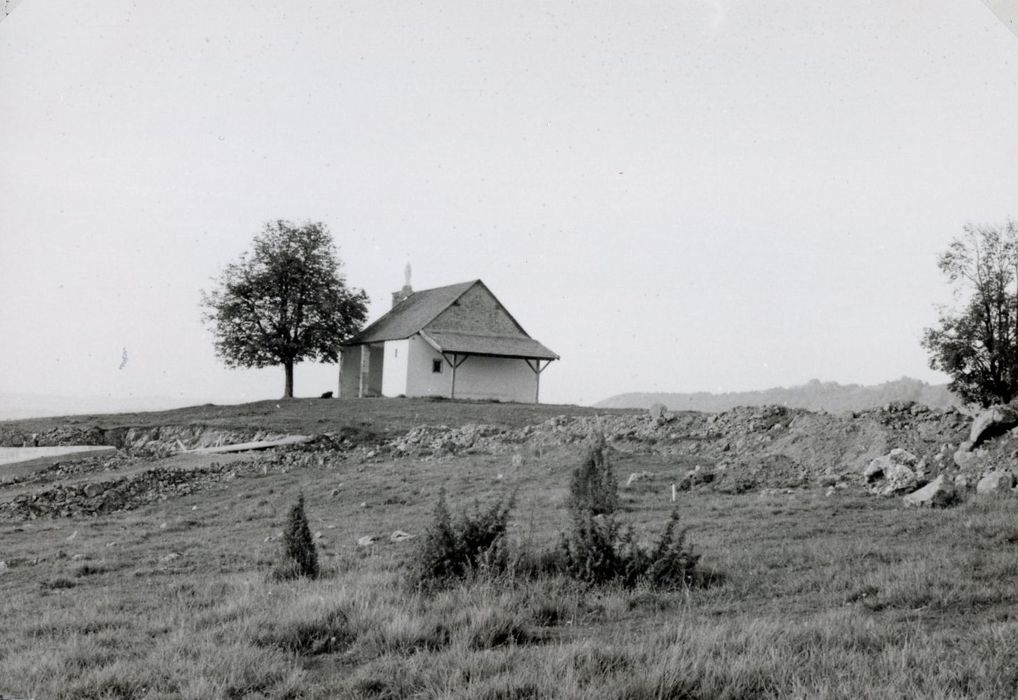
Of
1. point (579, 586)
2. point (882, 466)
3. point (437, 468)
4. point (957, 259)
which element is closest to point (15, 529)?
point (437, 468)

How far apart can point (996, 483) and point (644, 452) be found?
7.93m

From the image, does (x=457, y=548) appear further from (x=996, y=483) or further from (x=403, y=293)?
(x=403, y=293)

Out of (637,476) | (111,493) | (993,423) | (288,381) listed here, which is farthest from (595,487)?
(288,381)

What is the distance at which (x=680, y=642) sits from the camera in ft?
16.5

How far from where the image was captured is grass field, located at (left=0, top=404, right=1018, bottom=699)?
4449mm

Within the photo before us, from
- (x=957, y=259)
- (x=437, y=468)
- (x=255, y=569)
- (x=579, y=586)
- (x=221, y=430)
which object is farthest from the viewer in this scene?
(x=957, y=259)

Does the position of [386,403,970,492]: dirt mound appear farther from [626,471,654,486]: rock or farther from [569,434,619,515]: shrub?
[569,434,619,515]: shrub

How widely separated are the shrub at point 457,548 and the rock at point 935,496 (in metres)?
7.23

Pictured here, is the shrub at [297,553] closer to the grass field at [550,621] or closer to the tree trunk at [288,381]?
the grass field at [550,621]

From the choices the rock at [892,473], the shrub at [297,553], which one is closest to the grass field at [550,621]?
the shrub at [297,553]

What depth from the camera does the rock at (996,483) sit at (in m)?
11.3

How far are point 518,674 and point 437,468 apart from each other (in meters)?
13.1

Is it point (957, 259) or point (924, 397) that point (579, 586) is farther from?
point (924, 397)

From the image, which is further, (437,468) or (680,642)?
(437,468)
